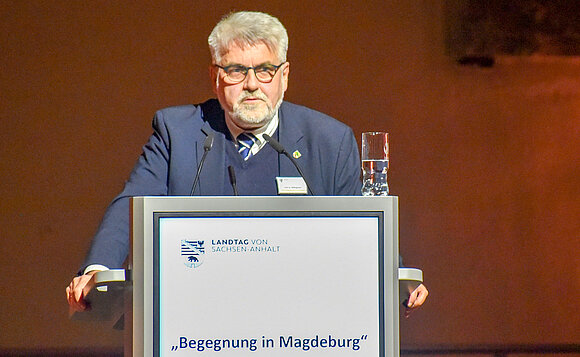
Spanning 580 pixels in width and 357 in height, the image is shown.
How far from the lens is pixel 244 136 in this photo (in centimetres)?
272

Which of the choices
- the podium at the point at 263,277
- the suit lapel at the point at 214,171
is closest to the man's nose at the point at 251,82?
the suit lapel at the point at 214,171

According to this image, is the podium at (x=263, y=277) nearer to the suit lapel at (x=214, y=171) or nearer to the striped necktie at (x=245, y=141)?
the suit lapel at (x=214, y=171)

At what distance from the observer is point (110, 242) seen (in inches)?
87.2

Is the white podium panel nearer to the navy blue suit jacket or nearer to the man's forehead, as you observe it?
the navy blue suit jacket

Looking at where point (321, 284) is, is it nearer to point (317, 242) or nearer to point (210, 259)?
point (317, 242)

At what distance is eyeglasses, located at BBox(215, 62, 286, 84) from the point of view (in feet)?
8.32

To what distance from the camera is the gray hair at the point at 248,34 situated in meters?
2.55

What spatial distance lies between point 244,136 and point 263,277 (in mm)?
1013

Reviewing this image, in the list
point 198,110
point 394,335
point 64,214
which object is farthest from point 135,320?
point 64,214

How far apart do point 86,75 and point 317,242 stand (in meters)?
2.77

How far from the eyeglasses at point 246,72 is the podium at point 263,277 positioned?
0.85 meters

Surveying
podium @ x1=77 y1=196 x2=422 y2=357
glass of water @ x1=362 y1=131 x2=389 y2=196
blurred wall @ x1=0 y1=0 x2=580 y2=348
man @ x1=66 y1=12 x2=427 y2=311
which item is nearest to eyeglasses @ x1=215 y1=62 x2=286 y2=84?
man @ x1=66 y1=12 x2=427 y2=311

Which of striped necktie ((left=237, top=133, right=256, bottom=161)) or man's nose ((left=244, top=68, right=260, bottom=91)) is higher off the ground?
man's nose ((left=244, top=68, right=260, bottom=91))

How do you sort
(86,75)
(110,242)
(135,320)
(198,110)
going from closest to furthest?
(135,320), (110,242), (198,110), (86,75)
